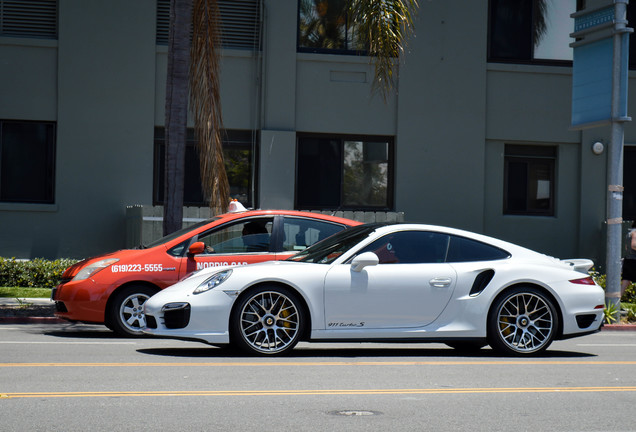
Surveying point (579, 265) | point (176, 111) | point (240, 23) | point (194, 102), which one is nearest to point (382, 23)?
point (194, 102)

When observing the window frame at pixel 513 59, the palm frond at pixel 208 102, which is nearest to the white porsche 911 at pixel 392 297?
the palm frond at pixel 208 102

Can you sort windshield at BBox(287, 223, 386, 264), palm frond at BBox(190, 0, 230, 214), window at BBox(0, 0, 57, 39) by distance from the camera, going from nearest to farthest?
windshield at BBox(287, 223, 386, 264), palm frond at BBox(190, 0, 230, 214), window at BBox(0, 0, 57, 39)

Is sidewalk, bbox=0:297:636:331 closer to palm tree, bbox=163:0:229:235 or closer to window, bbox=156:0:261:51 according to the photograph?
palm tree, bbox=163:0:229:235

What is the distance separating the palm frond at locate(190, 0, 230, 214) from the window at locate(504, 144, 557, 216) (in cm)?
795

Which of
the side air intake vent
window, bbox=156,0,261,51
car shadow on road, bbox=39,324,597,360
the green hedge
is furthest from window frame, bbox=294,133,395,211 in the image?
the side air intake vent

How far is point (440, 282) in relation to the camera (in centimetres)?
970

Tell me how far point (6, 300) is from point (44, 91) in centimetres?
548

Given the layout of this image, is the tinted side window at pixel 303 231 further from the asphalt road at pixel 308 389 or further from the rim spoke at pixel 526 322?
the rim spoke at pixel 526 322

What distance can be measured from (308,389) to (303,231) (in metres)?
4.59

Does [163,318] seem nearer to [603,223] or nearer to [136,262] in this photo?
[136,262]

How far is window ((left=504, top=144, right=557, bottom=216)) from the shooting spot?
69.1 ft

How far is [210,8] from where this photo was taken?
1568cm

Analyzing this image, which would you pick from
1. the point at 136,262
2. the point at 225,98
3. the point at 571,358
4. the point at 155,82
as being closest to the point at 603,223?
the point at 225,98

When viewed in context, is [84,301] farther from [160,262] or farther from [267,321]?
[267,321]
